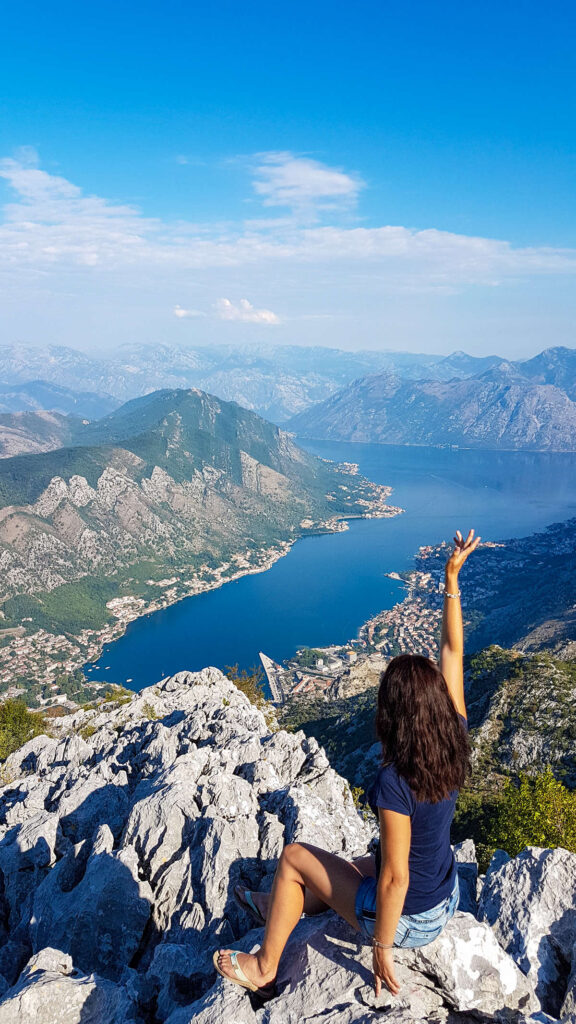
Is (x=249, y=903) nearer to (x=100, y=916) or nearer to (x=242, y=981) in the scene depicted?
(x=242, y=981)

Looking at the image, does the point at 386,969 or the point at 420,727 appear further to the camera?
the point at 386,969

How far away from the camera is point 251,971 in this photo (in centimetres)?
516

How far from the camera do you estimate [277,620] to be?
385 ft

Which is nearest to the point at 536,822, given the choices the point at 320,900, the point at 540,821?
the point at 540,821

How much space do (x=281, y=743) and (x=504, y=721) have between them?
70.6ft

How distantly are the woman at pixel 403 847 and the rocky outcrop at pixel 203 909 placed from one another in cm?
46

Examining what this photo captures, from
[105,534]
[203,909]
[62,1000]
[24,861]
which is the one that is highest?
[62,1000]

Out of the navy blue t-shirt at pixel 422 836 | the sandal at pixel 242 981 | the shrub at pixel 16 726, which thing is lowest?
the shrub at pixel 16 726

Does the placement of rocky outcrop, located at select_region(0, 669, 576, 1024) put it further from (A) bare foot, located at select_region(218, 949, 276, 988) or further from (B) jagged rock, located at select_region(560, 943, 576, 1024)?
(A) bare foot, located at select_region(218, 949, 276, 988)

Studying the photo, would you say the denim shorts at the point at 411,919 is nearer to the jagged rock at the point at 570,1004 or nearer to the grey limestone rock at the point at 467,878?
the jagged rock at the point at 570,1004

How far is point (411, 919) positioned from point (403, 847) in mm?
1151

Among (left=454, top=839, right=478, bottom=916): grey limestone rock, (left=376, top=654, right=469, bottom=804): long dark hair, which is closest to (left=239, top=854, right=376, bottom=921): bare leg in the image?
(left=376, top=654, right=469, bottom=804): long dark hair

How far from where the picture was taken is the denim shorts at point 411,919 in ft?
15.0

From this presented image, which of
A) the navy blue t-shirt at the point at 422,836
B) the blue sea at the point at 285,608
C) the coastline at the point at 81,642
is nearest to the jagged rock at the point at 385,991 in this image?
the navy blue t-shirt at the point at 422,836
